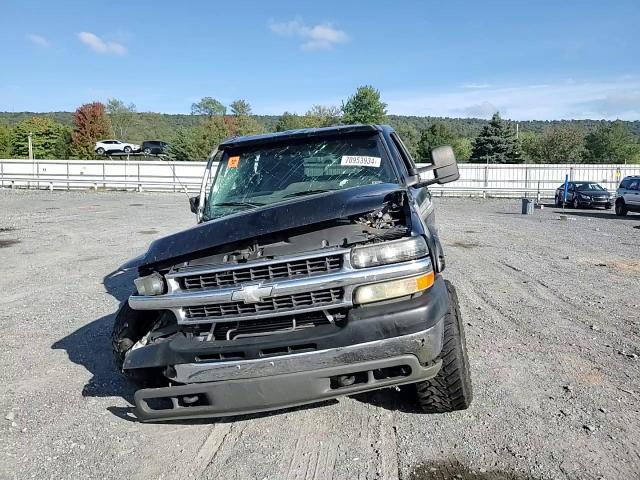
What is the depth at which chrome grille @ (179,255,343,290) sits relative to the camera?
3123 millimetres

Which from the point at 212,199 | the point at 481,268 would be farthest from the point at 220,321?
the point at 481,268

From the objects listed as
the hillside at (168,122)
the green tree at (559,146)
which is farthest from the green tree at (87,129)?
the green tree at (559,146)

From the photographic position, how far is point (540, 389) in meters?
4.02

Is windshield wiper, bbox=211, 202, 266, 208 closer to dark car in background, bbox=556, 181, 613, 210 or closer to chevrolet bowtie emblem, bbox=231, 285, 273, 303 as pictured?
chevrolet bowtie emblem, bbox=231, 285, 273, 303

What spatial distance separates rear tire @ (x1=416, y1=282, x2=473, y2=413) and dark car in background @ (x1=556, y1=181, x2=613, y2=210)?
26.4 metres

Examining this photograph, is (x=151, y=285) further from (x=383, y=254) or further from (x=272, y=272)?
(x=383, y=254)

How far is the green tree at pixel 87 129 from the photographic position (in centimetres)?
6819

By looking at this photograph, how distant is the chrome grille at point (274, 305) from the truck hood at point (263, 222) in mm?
364

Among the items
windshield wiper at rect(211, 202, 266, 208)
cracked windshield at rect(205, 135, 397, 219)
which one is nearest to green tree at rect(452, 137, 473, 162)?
cracked windshield at rect(205, 135, 397, 219)

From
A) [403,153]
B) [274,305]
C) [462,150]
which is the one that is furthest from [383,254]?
[462,150]

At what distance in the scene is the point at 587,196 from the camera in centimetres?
2675

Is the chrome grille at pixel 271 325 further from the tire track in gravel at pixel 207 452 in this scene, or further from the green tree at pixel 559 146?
the green tree at pixel 559 146

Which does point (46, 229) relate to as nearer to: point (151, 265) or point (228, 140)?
point (228, 140)

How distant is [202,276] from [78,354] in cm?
257
